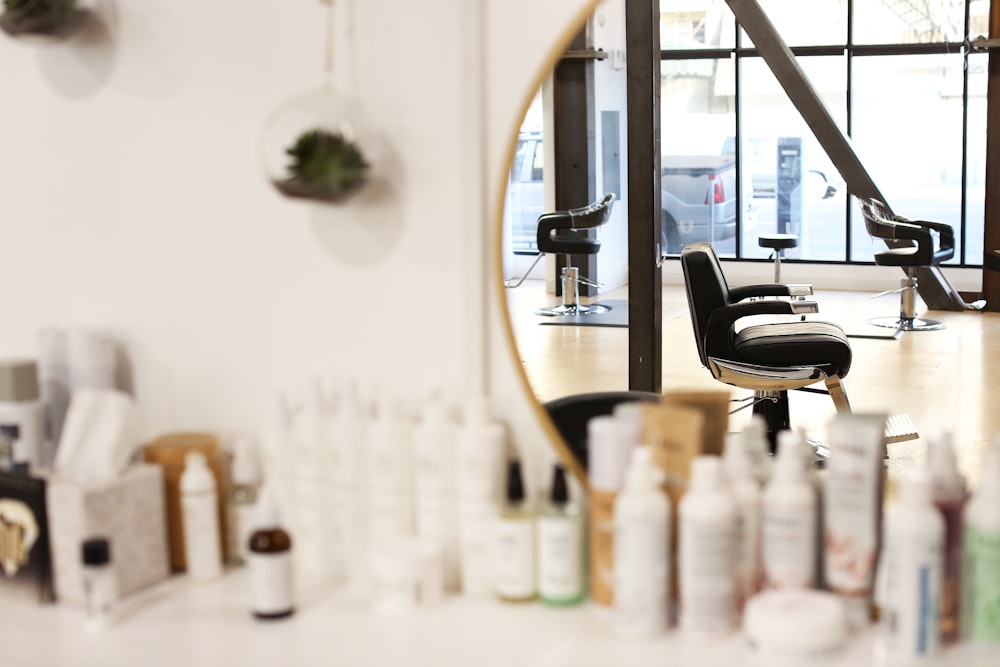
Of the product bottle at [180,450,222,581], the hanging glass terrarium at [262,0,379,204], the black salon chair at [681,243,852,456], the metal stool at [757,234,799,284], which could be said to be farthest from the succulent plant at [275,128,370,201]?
the metal stool at [757,234,799,284]

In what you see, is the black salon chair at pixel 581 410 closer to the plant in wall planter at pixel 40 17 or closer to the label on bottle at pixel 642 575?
the label on bottle at pixel 642 575

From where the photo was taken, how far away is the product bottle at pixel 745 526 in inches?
47.9

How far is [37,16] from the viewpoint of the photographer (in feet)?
5.06

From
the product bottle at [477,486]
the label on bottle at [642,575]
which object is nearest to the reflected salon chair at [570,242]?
the product bottle at [477,486]

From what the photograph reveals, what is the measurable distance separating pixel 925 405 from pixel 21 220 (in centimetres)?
152

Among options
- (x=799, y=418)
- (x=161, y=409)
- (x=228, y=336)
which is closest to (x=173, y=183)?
(x=228, y=336)

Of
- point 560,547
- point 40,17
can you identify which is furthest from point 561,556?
point 40,17

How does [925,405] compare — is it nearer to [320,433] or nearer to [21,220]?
[320,433]

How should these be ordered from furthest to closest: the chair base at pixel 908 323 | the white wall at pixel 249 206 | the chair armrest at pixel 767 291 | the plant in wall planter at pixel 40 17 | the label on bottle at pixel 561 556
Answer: the chair armrest at pixel 767 291
the chair base at pixel 908 323
the plant in wall planter at pixel 40 17
the white wall at pixel 249 206
the label on bottle at pixel 561 556

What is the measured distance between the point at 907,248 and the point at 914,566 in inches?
35.2

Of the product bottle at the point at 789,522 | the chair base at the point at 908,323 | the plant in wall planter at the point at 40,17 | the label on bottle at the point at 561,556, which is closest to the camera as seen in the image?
the product bottle at the point at 789,522

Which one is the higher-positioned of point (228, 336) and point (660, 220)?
point (660, 220)

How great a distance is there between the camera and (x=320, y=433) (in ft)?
4.79

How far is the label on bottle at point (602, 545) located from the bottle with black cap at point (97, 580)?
0.63 meters
